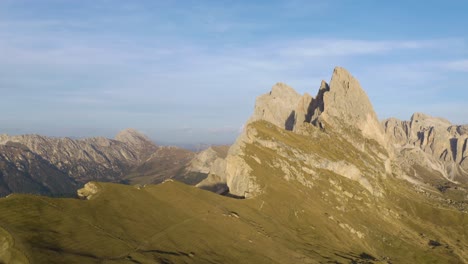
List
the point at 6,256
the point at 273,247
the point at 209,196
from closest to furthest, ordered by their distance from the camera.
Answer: the point at 6,256
the point at 273,247
the point at 209,196

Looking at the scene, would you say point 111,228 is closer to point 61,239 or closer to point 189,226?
point 61,239

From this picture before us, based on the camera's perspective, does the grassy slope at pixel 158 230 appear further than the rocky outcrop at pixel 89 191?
No

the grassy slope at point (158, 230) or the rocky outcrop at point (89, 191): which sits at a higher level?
the rocky outcrop at point (89, 191)

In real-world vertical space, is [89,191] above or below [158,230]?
above

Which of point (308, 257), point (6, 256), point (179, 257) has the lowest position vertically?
point (308, 257)

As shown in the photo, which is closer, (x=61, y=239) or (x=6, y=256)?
(x=6, y=256)

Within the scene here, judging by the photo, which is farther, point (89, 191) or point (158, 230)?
point (89, 191)

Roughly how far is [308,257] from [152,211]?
6124 cm

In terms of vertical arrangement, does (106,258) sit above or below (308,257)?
above

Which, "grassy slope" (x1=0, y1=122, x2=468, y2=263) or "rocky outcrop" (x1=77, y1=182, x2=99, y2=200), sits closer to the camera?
"grassy slope" (x1=0, y1=122, x2=468, y2=263)

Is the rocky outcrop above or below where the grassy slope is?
above

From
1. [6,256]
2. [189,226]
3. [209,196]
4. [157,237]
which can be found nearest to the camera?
[6,256]

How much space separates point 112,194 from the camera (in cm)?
13600

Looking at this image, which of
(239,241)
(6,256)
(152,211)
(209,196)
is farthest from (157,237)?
(209,196)
